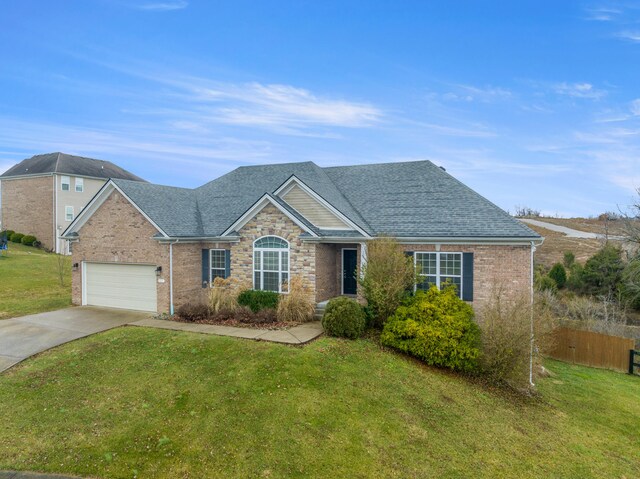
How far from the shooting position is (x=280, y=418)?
316 inches

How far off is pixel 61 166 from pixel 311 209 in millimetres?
35079

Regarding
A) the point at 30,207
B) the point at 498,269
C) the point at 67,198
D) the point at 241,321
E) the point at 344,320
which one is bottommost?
the point at 241,321

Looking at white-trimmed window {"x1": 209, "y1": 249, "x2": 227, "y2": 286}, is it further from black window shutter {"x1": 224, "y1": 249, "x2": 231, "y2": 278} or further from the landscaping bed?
the landscaping bed

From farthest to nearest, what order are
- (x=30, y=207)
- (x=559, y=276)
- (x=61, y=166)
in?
(x=30, y=207) → (x=61, y=166) → (x=559, y=276)

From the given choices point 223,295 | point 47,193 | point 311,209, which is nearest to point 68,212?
point 47,193

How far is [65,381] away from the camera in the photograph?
31.5 feet

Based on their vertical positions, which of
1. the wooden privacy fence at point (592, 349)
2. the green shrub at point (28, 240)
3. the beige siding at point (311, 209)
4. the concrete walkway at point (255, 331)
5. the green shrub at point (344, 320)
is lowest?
the wooden privacy fence at point (592, 349)

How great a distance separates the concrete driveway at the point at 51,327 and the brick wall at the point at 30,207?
27887mm

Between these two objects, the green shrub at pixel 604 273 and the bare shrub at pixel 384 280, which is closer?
the bare shrub at pixel 384 280

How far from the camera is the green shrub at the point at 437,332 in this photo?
37.8ft

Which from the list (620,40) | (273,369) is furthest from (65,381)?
(620,40)

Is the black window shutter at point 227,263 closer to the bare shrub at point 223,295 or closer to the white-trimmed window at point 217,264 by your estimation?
the white-trimmed window at point 217,264

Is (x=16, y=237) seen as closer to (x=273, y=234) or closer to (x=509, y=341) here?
(x=273, y=234)

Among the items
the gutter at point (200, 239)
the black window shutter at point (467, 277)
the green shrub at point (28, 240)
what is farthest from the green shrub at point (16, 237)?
the black window shutter at point (467, 277)
